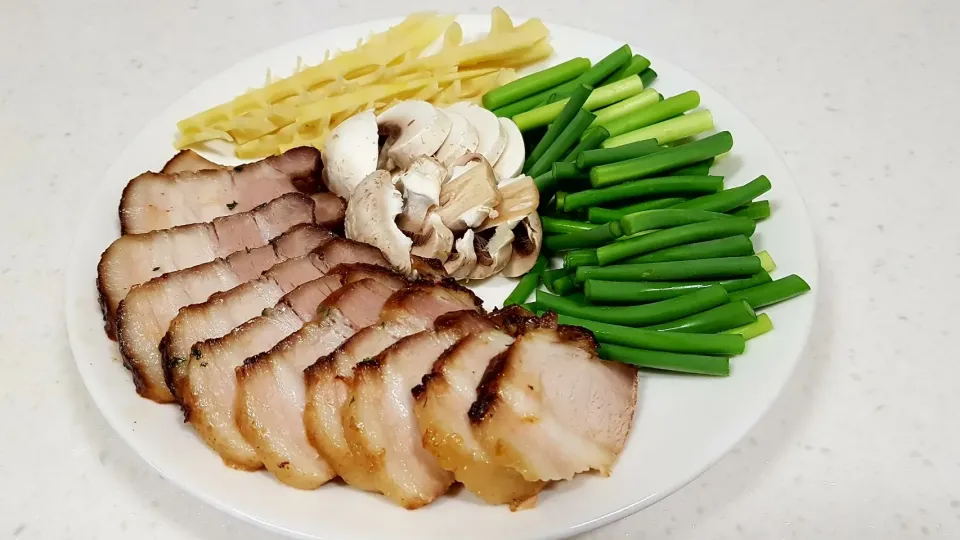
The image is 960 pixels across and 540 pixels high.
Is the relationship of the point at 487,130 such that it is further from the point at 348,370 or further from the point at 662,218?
the point at 348,370

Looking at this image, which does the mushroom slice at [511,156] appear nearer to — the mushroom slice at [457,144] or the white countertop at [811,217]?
the mushroom slice at [457,144]

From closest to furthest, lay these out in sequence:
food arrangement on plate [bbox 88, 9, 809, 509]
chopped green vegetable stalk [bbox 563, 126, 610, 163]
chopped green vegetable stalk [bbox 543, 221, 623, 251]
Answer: food arrangement on plate [bbox 88, 9, 809, 509], chopped green vegetable stalk [bbox 543, 221, 623, 251], chopped green vegetable stalk [bbox 563, 126, 610, 163]

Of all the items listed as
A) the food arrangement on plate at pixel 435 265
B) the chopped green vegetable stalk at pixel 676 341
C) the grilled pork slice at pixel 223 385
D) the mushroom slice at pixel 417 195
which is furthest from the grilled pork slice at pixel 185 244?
the chopped green vegetable stalk at pixel 676 341

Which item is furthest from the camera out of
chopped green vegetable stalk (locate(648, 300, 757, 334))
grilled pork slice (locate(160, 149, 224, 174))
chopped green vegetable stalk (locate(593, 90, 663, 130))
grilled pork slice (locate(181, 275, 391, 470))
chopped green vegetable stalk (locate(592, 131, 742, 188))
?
chopped green vegetable stalk (locate(593, 90, 663, 130))

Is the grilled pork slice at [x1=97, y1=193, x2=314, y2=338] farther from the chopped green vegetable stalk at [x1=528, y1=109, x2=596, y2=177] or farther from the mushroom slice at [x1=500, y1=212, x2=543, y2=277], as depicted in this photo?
the chopped green vegetable stalk at [x1=528, y1=109, x2=596, y2=177]

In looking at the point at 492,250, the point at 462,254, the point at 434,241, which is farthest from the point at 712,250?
the point at 434,241

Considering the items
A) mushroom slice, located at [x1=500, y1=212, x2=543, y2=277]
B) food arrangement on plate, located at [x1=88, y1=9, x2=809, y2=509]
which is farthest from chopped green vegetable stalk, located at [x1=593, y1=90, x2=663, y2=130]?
mushroom slice, located at [x1=500, y1=212, x2=543, y2=277]
